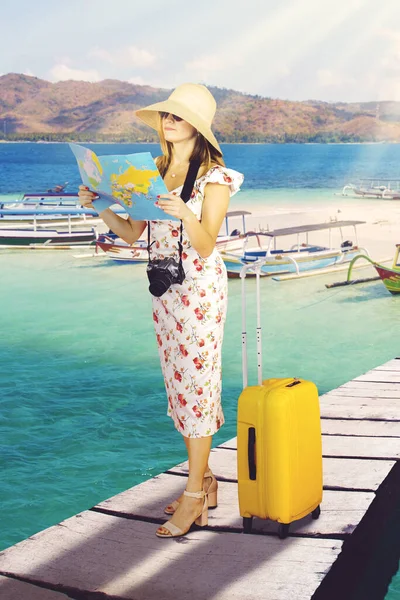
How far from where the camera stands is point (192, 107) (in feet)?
9.93

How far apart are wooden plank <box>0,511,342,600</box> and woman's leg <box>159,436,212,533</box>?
2.5 inches

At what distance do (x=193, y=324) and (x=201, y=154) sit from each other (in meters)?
0.60

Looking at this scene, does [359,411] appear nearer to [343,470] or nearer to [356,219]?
[343,470]

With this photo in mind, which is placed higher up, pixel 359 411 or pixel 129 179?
pixel 129 179

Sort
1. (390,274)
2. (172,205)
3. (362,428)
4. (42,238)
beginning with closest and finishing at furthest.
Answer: (172,205) < (362,428) < (390,274) < (42,238)

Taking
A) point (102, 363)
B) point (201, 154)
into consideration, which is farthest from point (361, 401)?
point (102, 363)

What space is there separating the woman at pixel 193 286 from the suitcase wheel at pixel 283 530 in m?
0.30

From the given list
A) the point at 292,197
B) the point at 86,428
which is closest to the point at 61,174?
the point at 292,197

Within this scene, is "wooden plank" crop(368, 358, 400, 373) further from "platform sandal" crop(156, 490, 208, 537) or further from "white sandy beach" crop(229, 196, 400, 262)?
"white sandy beach" crop(229, 196, 400, 262)

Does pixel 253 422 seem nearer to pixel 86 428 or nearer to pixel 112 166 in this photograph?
pixel 112 166

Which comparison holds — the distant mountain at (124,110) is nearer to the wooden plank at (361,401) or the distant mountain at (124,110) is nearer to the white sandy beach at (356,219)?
the white sandy beach at (356,219)

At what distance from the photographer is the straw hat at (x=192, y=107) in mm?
2963

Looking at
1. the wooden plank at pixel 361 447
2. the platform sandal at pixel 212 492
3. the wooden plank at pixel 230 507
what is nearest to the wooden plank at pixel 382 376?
the wooden plank at pixel 361 447

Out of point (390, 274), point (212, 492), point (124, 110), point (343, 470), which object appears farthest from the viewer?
point (124, 110)
